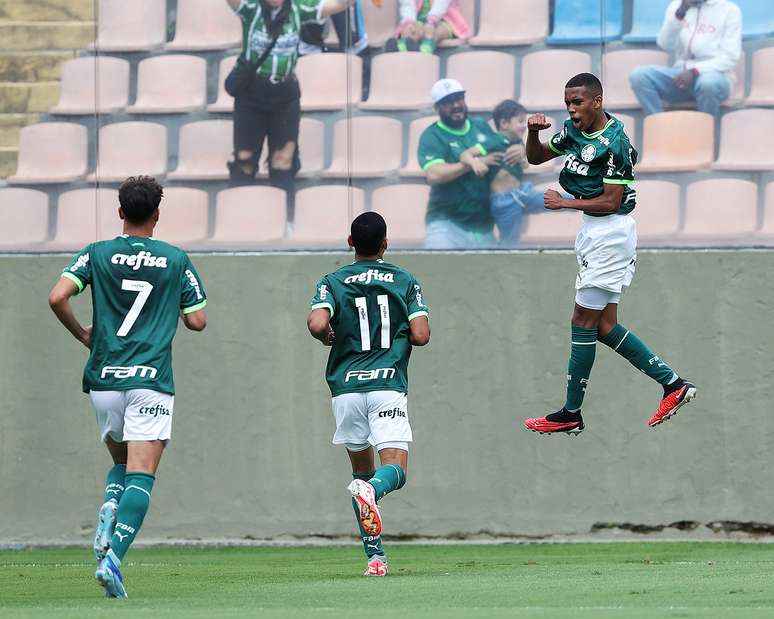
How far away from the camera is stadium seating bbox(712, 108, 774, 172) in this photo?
11.3 m

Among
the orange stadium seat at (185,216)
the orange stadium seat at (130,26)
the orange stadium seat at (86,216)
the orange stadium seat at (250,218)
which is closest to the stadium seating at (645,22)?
the orange stadium seat at (250,218)

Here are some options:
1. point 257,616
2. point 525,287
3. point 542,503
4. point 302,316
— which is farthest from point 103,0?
point 257,616

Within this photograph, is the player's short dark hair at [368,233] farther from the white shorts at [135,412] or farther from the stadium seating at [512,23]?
the stadium seating at [512,23]

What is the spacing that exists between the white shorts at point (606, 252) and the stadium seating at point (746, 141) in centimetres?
382

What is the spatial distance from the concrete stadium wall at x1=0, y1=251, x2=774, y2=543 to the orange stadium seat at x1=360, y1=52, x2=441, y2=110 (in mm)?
1309

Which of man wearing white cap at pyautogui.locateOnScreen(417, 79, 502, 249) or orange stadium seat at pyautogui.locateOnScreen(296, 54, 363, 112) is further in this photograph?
orange stadium seat at pyautogui.locateOnScreen(296, 54, 363, 112)

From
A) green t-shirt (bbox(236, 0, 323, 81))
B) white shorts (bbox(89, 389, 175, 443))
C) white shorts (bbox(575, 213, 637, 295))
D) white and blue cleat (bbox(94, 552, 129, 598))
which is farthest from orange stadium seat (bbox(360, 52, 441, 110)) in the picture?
white and blue cleat (bbox(94, 552, 129, 598))

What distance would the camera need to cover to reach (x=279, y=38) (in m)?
11.8

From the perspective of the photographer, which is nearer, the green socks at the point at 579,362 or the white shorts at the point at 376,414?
the white shorts at the point at 376,414

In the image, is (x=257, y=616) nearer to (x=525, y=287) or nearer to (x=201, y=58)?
(x=525, y=287)

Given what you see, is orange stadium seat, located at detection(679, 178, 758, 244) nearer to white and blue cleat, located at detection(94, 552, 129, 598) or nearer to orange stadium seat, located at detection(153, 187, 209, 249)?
orange stadium seat, located at detection(153, 187, 209, 249)

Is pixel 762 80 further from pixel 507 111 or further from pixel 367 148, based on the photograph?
pixel 367 148

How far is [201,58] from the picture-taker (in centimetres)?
1196

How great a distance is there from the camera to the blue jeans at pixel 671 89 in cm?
1138
